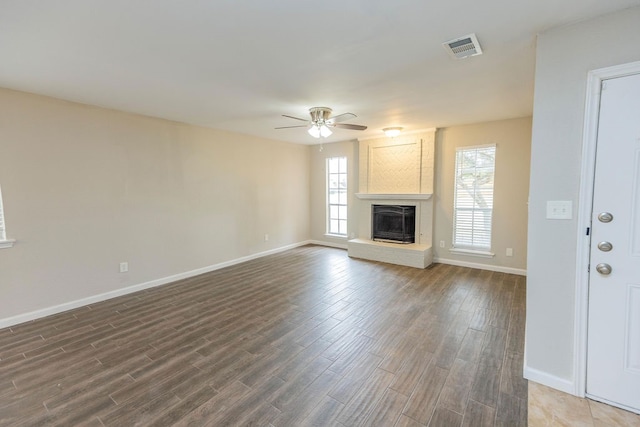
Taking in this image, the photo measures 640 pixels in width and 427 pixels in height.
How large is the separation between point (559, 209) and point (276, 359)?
2.44 metres

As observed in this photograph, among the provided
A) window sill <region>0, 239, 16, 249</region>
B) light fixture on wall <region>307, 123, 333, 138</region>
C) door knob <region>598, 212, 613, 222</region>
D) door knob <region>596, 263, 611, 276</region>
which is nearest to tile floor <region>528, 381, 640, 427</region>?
door knob <region>596, 263, 611, 276</region>

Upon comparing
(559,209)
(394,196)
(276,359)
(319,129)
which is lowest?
(276,359)

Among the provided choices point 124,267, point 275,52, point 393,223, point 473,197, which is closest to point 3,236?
point 124,267

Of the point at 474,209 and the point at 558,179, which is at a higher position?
the point at 558,179

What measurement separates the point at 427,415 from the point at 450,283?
2726 millimetres

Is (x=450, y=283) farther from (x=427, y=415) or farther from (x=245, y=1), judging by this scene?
(x=245, y=1)

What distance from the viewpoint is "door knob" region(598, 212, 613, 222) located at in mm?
1762

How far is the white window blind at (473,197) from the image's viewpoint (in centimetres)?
467

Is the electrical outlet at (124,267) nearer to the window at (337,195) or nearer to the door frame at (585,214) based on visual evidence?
the window at (337,195)

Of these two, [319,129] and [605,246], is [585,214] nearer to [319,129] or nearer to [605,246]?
[605,246]

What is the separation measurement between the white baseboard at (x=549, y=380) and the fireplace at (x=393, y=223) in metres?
3.45

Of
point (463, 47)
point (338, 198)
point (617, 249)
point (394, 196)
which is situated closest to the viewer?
point (617, 249)

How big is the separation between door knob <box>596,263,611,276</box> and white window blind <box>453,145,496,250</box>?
10.1 feet

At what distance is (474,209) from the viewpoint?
4.83m
